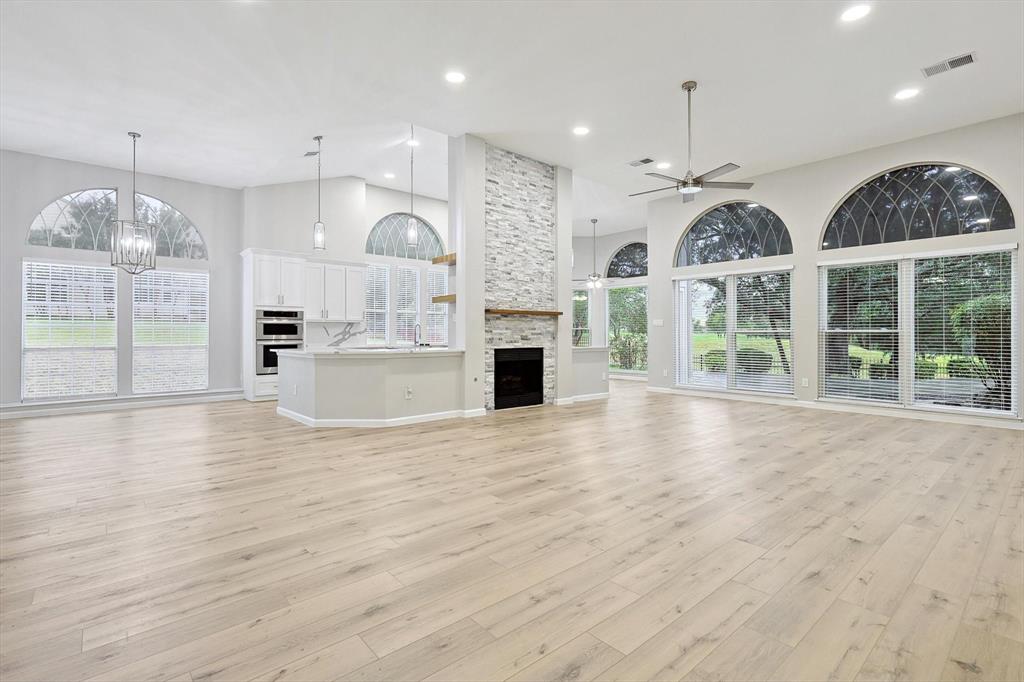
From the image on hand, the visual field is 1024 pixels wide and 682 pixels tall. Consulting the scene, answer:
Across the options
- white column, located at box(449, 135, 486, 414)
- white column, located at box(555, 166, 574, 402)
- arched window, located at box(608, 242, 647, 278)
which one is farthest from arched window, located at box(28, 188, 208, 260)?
arched window, located at box(608, 242, 647, 278)

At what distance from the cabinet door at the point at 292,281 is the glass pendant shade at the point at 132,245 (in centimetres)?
201

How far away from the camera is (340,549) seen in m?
2.42

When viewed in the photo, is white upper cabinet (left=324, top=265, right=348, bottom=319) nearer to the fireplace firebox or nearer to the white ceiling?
the white ceiling

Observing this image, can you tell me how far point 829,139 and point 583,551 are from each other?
6693mm

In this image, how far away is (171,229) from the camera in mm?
7711

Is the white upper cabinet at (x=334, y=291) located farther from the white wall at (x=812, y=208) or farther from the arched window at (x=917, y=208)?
the arched window at (x=917, y=208)

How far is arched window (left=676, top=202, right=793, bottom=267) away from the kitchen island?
5.30 m

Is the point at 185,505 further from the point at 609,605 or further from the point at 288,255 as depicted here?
the point at 288,255

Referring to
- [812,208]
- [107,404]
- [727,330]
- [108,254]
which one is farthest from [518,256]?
[107,404]

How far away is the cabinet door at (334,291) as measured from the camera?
8469 mm

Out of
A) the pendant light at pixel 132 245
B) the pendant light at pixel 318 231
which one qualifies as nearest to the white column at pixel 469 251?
the pendant light at pixel 318 231

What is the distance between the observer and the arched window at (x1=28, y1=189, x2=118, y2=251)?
21.9ft

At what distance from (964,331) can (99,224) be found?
38.3ft

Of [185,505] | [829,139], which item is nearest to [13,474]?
[185,505]
